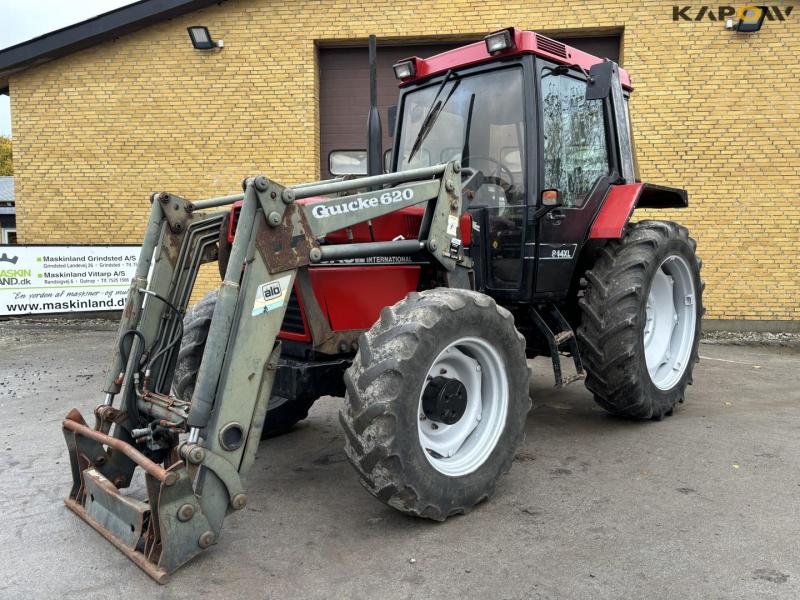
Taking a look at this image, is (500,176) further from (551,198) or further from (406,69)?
(406,69)

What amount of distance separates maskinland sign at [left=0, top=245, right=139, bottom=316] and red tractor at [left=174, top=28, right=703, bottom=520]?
662 centimetres

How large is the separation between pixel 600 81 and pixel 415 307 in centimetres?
199

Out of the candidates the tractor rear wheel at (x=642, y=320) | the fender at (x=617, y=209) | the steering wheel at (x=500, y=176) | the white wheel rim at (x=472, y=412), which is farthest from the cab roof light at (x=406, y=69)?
the white wheel rim at (x=472, y=412)

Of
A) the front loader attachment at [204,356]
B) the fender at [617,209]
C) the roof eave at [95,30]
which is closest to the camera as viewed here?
the front loader attachment at [204,356]

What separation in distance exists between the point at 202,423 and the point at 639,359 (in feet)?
9.95

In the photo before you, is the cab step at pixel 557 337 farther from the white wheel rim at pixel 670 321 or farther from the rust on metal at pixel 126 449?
the rust on metal at pixel 126 449

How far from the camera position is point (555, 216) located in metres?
4.26

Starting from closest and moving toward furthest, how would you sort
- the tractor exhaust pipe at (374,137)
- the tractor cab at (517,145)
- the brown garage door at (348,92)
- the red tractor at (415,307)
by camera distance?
the red tractor at (415,307), the tractor cab at (517,145), the tractor exhaust pipe at (374,137), the brown garage door at (348,92)

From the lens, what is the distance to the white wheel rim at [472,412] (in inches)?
128

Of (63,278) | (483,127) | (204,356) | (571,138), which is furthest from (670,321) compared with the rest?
(63,278)

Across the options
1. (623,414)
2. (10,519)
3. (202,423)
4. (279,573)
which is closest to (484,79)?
(623,414)

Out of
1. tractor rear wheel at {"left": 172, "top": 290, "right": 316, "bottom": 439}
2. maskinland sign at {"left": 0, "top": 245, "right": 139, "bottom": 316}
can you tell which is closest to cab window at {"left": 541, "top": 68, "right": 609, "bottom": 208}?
tractor rear wheel at {"left": 172, "top": 290, "right": 316, "bottom": 439}

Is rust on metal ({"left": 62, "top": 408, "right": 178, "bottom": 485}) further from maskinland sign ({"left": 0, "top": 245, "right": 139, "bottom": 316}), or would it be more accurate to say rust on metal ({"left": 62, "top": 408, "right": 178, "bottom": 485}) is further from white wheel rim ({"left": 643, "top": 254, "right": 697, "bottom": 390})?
maskinland sign ({"left": 0, "top": 245, "right": 139, "bottom": 316})

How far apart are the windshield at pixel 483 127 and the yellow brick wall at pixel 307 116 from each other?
20.1 feet
